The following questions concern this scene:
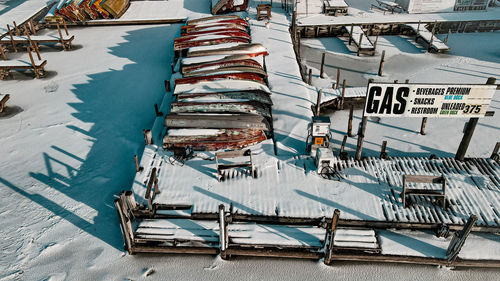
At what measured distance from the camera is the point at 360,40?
74.3ft

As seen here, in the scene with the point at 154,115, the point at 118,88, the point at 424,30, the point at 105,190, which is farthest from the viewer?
the point at 424,30

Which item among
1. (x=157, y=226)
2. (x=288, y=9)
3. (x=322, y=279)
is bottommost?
(x=322, y=279)

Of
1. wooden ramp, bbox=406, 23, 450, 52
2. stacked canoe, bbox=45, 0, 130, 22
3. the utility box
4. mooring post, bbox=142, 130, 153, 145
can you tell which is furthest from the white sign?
stacked canoe, bbox=45, 0, 130, 22

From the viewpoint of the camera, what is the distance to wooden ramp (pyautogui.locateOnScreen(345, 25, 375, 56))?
2280 centimetres

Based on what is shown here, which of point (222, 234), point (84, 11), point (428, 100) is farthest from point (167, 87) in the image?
point (84, 11)

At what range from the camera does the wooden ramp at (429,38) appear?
22.5m

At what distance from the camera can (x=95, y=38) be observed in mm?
25438

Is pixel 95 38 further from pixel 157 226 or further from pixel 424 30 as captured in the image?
pixel 424 30

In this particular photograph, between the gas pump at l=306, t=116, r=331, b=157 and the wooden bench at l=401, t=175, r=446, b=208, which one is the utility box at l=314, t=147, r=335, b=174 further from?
the wooden bench at l=401, t=175, r=446, b=208

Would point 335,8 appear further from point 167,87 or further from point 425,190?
point 425,190

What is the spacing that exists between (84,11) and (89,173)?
20.6m

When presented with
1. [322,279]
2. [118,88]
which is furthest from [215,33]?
[322,279]

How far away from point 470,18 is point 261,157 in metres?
24.5

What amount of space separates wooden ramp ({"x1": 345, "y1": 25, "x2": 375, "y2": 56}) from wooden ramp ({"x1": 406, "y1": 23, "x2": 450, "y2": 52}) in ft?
13.1
